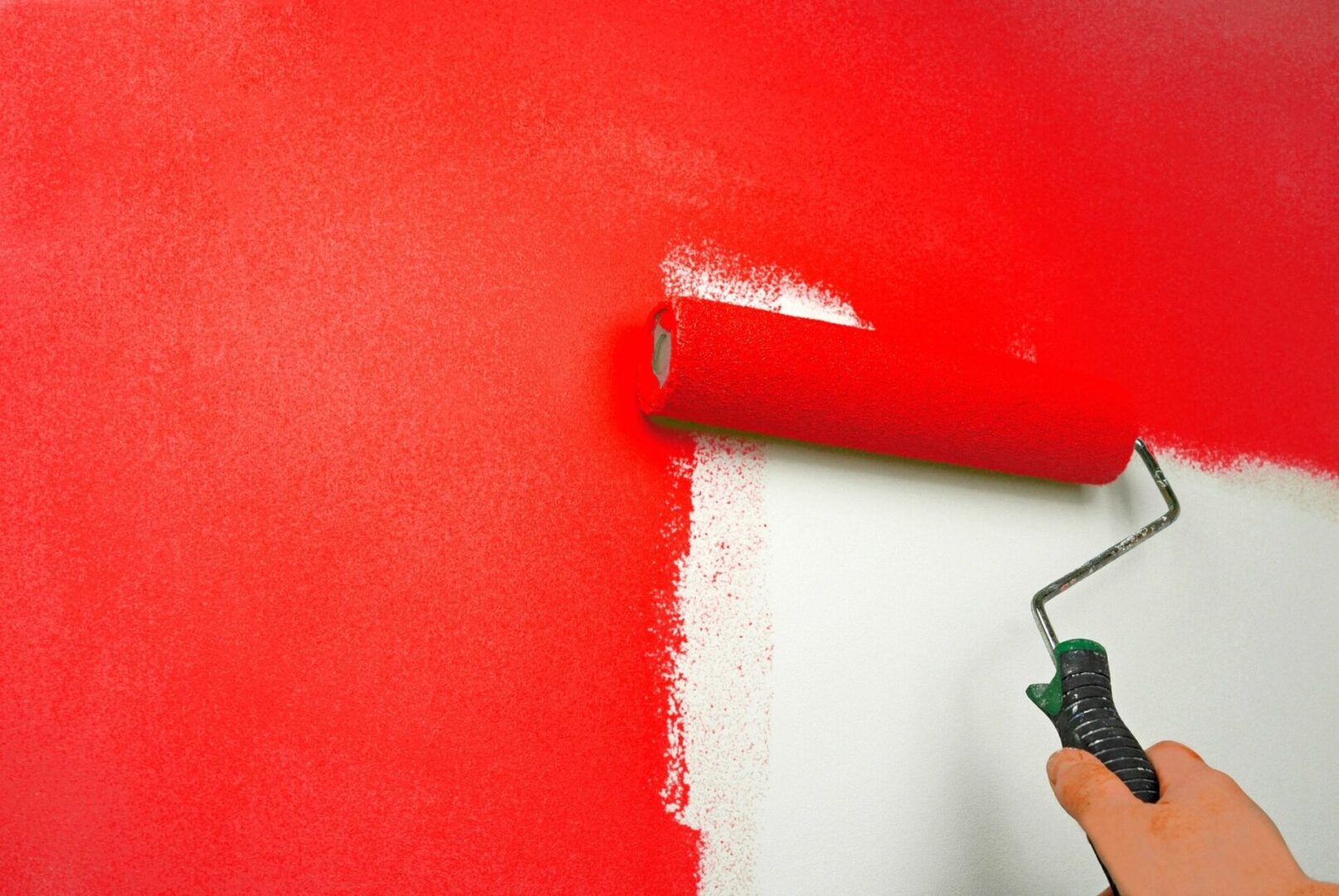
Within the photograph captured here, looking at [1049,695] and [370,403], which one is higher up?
[370,403]

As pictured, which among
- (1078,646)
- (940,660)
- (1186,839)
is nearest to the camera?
(1186,839)

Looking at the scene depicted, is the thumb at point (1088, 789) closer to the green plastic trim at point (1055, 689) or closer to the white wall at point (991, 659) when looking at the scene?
the green plastic trim at point (1055, 689)

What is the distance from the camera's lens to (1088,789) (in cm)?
87

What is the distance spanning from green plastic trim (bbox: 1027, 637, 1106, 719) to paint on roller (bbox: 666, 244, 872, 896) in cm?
26

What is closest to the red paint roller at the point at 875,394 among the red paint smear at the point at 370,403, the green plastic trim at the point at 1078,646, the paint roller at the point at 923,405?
the paint roller at the point at 923,405

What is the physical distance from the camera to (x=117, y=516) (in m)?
0.85

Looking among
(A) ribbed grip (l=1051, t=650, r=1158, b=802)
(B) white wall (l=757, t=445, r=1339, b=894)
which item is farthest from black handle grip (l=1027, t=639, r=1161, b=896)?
(B) white wall (l=757, t=445, r=1339, b=894)

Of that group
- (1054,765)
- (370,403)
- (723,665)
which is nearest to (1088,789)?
(1054,765)

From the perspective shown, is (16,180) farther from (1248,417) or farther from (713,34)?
→ (1248,417)

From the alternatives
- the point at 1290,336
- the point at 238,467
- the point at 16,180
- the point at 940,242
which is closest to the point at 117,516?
the point at 238,467

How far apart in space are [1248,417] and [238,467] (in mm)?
1279

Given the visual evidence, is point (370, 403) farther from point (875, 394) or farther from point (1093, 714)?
point (1093, 714)

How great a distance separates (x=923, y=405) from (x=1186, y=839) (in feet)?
1.47

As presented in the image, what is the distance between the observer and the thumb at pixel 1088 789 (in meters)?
0.85
